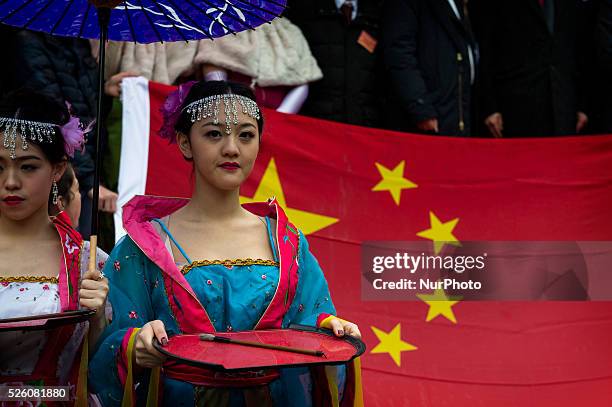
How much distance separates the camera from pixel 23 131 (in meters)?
3.05

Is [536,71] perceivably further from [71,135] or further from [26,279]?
[26,279]

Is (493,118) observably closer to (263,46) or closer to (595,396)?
(263,46)

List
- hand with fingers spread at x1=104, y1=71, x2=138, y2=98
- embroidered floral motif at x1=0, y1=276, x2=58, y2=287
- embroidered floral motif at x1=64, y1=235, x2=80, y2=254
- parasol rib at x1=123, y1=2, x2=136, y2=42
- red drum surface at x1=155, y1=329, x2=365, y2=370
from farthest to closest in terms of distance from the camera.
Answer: hand with fingers spread at x1=104, y1=71, x2=138, y2=98 → parasol rib at x1=123, y1=2, x2=136, y2=42 → embroidered floral motif at x1=64, y1=235, x2=80, y2=254 → embroidered floral motif at x1=0, y1=276, x2=58, y2=287 → red drum surface at x1=155, y1=329, x2=365, y2=370

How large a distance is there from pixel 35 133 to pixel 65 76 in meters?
1.74

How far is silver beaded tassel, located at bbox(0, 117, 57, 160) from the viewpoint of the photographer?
3.02m

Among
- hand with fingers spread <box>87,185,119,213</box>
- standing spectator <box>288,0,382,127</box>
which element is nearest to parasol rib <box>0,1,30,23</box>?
hand with fingers spread <box>87,185,119,213</box>

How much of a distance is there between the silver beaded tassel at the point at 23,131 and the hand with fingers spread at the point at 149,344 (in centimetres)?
72

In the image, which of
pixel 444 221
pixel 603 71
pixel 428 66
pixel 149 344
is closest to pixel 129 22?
pixel 149 344

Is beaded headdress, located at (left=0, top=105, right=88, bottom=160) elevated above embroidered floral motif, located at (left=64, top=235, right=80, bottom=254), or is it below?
above

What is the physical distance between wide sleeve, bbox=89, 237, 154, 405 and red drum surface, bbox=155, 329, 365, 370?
0.63ft

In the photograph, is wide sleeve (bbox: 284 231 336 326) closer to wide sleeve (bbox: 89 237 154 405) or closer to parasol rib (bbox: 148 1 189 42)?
wide sleeve (bbox: 89 237 154 405)

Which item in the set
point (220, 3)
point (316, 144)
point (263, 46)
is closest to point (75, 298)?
point (220, 3)

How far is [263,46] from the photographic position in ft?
18.8

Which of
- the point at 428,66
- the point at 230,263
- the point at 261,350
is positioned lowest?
the point at 261,350
